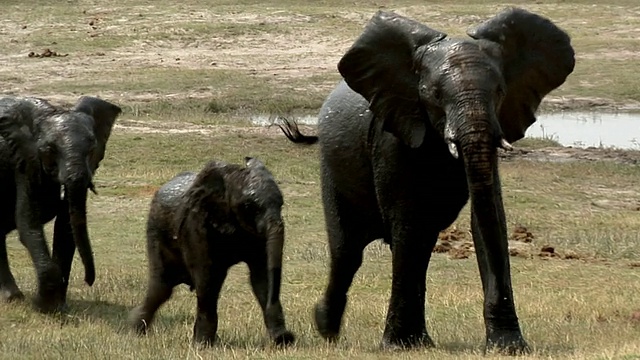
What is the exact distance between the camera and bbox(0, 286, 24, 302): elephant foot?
46.1 ft

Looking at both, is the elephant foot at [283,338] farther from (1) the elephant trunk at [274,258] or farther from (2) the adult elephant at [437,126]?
(2) the adult elephant at [437,126]

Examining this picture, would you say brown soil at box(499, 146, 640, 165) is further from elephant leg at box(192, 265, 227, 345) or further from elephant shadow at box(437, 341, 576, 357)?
elephant leg at box(192, 265, 227, 345)

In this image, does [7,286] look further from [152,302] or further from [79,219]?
[152,302]

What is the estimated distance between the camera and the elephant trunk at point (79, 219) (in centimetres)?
1305

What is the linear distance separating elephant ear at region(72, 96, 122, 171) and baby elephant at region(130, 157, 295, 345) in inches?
90.6

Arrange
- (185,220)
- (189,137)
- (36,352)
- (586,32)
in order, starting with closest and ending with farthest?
(36,352)
(185,220)
(189,137)
(586,32)

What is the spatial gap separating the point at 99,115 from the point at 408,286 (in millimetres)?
4884

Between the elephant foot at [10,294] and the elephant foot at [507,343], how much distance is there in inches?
215

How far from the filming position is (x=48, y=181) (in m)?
13.9

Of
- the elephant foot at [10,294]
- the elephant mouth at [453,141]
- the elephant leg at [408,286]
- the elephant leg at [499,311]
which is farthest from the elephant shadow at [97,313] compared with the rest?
the elephant mouth at [453,141]

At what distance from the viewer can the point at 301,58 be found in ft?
131

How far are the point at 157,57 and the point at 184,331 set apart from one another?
28788 millimetres

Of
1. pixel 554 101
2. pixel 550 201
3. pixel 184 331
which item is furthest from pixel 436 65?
pixel 554 101

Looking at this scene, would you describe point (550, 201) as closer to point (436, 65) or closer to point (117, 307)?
point (117, 307)
